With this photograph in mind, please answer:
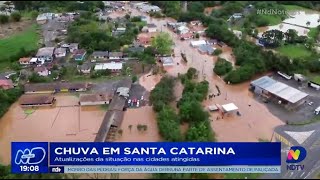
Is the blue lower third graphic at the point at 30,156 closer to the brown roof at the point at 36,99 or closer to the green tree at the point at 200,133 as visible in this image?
the green tree at the point at 200,133

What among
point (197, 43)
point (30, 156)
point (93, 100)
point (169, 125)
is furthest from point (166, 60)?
point (30, 156)

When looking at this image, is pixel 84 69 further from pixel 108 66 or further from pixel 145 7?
pixel 145 7

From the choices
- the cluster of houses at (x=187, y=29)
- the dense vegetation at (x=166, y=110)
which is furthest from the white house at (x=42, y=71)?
the cluster of houses at (x=187, y=29)

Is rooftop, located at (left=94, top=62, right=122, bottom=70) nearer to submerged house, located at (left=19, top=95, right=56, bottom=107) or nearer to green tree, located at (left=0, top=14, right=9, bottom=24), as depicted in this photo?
submerged house, located at (left=19, top=95, right=56, bottom=107)

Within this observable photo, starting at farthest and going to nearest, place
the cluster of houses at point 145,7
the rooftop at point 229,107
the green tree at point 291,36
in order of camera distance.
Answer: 1. the cluster of houses at point 145,7
2. the green tree at point 291,36
3. the rooftop at point 229,107

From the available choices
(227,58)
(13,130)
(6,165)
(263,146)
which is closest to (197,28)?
(227,58)

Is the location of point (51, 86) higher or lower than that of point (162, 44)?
lower
